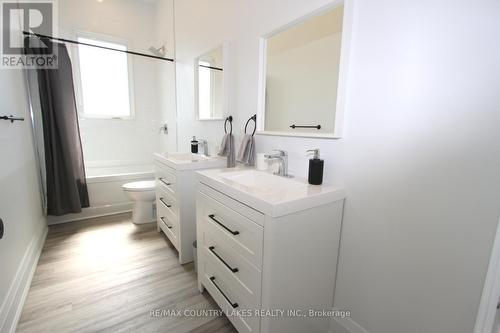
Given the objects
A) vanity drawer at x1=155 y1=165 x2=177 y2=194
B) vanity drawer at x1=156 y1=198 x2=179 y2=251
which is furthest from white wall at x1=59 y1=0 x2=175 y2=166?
vanity drawer at x1=156 y1=198 x2=179 y2=251

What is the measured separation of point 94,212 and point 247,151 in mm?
2315

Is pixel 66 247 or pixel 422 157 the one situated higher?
pixel 422 157

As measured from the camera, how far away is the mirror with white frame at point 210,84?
2037 millimetres

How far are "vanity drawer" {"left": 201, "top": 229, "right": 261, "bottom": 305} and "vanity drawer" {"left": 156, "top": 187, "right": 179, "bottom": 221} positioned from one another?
21.4 inches

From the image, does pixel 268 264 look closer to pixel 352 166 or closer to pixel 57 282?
pixel 352 166

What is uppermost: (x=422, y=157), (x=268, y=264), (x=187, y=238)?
(x=422, y=157)

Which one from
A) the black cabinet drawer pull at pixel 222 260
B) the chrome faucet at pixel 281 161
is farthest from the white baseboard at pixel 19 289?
the chrome faucet at pixel 281 161

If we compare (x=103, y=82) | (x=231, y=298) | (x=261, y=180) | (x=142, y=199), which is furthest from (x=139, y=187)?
(x=103, y=82)

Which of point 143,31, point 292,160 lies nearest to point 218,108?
point 292,160

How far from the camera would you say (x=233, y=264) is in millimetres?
1153

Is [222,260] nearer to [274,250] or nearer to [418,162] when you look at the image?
[274,250]

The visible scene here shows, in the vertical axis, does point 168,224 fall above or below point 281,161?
below

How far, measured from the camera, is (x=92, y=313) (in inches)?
53.9

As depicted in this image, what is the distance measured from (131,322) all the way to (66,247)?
1.29 meters
